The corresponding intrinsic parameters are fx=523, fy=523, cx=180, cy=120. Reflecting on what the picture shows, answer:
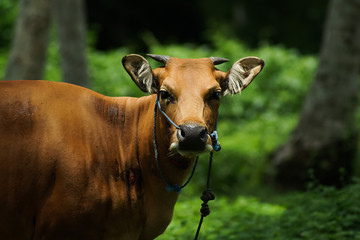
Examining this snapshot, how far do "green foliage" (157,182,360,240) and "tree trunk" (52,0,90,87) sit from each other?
344 cm

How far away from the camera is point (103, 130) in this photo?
13.1 ft

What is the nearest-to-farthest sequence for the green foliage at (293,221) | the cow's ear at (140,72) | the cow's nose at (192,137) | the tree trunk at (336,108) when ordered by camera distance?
the cow's nose at (192,137), the cow's ear at (140,72), the green foliage at (293,221), the tree trunk at (336,108)

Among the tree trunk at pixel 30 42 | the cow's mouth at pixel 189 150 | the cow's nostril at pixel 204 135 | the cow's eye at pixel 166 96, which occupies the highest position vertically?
the tree trunk at pixel 30 42

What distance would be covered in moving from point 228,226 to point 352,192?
1.50 metres

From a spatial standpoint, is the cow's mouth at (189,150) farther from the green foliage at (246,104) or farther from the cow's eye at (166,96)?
the green foliage at (246,104)

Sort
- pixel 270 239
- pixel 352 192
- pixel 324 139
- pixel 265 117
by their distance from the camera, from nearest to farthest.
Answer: pixel 270 239 → pixel 352 192 → pixel 324 139 → pixel 265 117

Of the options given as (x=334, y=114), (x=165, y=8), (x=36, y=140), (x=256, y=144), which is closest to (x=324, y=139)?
(x=334, y=114)

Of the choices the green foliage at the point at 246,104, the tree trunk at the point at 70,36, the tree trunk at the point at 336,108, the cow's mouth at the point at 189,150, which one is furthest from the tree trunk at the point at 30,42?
the cow's mouth at the point at 189,150

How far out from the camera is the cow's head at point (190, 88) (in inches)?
138

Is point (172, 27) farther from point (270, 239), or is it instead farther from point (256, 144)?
point (270, 239)

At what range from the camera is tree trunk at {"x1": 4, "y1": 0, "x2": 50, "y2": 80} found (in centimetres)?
832

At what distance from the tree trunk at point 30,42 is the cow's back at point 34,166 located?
4.76m

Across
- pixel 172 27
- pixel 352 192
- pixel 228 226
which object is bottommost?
pixel 228 226

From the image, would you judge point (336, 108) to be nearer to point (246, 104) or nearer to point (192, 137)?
point (246, 104)
